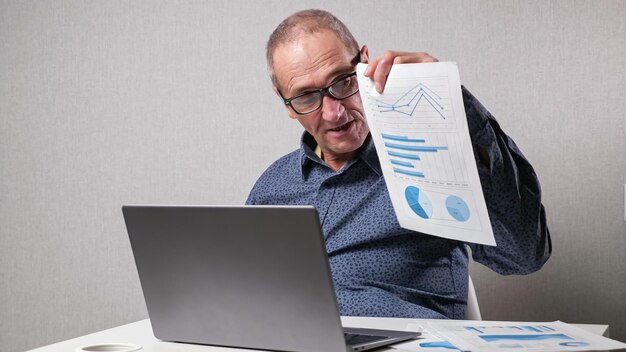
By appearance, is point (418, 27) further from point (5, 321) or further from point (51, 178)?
point (5, 321)

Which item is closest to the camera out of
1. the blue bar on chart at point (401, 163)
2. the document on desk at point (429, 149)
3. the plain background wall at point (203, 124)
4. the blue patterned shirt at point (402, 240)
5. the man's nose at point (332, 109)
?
the document on desk at point (429, 149)

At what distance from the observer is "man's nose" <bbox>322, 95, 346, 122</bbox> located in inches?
62.3

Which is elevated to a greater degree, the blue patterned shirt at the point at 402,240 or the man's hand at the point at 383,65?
the man's hand at the point at 383,65

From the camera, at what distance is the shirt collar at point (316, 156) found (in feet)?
5.32

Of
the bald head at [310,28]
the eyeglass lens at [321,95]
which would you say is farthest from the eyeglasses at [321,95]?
the bald head at [310,28]

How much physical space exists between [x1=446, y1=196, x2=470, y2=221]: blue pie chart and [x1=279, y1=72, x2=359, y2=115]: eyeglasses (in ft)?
1.62

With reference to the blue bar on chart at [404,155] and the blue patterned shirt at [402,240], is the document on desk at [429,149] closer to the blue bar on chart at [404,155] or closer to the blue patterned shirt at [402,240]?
the blue bar on chart at [404,155]

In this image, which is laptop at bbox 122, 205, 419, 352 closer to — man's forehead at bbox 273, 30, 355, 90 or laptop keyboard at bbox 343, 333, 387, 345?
laptop keyboard at bbox 343, 333, 387, 345

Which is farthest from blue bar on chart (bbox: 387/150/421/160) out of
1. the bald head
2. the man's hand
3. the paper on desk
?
the bald head

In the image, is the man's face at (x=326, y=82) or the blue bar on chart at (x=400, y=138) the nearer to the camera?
the blue bar on chart at (x=400, y=138)

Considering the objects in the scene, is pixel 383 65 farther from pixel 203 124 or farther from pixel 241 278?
pixel 203 124

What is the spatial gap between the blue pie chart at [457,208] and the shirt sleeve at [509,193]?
0.15m

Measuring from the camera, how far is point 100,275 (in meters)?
2.54

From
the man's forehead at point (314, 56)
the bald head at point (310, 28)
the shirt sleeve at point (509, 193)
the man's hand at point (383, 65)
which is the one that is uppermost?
the bald head at point (310, 28)
